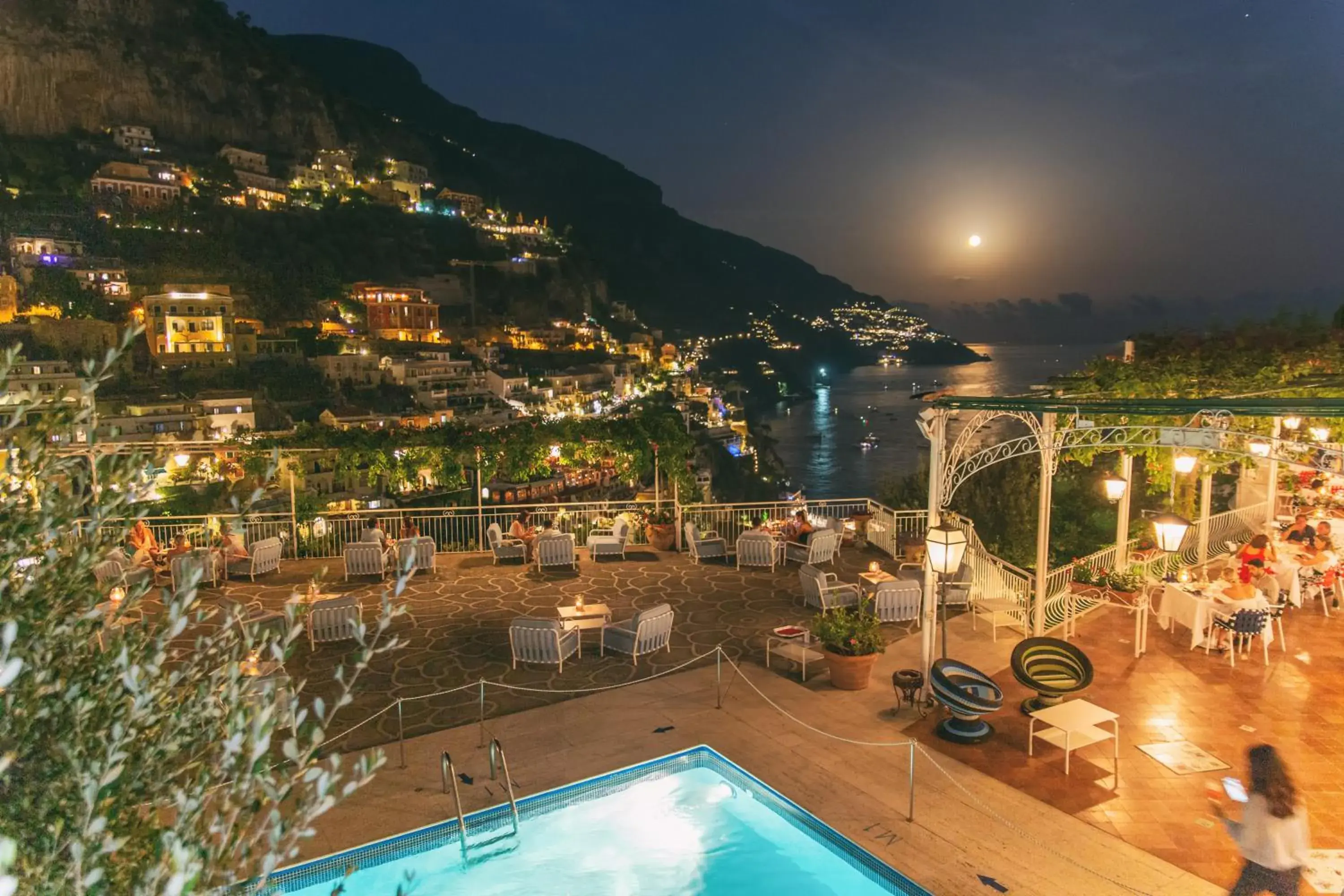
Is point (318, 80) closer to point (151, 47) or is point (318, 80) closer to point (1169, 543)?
point (151, 47)

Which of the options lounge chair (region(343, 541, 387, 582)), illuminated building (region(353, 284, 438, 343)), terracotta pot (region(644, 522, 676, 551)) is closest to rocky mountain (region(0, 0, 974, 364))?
illuminated building (region(353, 284, 438, 343))

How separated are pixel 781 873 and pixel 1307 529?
9416 mm

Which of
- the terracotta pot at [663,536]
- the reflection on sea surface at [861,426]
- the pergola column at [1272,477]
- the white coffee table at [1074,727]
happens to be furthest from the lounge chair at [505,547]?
the reflection on sea surface at [861,426]

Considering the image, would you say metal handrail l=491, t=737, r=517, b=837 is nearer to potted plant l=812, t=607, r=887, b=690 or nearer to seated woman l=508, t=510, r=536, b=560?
potted plant l=812, t=607, r=887, b=690

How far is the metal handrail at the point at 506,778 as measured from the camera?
5871 millimetres

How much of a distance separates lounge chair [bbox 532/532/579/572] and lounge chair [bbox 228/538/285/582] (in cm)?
412

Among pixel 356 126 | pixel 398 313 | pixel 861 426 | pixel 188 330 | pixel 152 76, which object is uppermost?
pixel 356 126

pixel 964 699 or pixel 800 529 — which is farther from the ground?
pixel 800 529

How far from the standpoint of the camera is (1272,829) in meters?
4.09

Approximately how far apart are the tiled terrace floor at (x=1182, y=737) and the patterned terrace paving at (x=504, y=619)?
2719 mm

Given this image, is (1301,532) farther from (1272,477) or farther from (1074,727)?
(1074,727)

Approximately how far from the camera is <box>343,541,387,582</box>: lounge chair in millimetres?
11984

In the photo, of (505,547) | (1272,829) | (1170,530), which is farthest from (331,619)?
(1170,530)

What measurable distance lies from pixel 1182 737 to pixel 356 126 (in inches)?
5823
